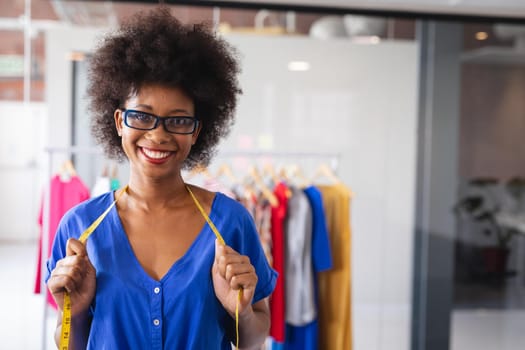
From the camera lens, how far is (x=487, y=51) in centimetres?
352

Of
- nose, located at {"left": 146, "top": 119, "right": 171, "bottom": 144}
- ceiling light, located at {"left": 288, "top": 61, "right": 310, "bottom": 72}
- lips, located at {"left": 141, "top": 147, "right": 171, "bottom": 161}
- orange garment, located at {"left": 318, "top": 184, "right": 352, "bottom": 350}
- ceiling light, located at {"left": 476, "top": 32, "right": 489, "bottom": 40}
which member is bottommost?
orange garment, located at {"left": 318, "top": 184, "right": 352, "bottom": 350}

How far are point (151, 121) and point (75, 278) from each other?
364 mm

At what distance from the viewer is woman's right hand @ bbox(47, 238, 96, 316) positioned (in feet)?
3.85

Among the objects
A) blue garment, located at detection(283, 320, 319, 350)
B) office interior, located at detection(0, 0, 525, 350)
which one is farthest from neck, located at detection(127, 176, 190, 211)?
office interior, located at detection(0, 0, 525, 350)

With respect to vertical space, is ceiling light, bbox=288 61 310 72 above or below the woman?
above

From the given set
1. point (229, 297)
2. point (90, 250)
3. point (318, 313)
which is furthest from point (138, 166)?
point (318, 313)

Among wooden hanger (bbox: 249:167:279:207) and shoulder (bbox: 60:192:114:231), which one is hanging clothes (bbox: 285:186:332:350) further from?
shoulder (bbox: 60:192:114:231)

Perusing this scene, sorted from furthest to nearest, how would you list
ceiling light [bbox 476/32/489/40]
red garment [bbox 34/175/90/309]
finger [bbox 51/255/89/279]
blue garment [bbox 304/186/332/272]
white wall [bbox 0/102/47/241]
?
ceiling light [bbox 476/32/489/40], white wall [bbox 0/102/47/241], blue garment [bbox 304/186/332/272], red garment [bbox 34/175/90/309], finger [bbox 51/255/89/279]

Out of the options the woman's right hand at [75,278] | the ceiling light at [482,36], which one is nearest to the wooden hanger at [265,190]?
the woman's right hand at [75,278]

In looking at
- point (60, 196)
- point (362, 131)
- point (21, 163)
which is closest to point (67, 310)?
point (60, 196)

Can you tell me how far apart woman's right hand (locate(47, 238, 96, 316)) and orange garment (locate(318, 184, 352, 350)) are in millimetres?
1670

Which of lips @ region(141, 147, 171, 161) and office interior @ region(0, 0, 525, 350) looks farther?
office interior @ region(0, 0, 525, 350)

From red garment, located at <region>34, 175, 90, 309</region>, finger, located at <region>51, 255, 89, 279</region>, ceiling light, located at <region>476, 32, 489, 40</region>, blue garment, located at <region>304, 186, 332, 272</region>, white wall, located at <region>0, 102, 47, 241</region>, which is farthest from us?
ceiling light, located at <region>476, 32, 489, 40</region>

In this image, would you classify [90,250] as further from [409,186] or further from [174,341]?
[409,186]
